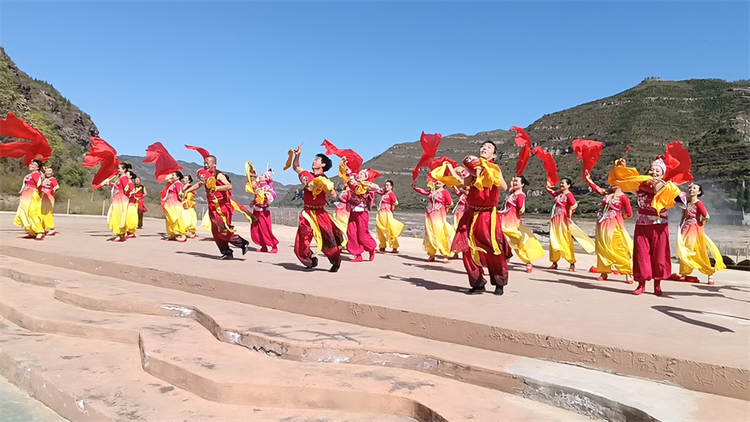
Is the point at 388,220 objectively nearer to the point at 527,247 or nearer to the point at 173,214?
the point at 527,247

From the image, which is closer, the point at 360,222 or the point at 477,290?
the point at 477,290

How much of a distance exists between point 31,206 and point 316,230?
25.5 ft

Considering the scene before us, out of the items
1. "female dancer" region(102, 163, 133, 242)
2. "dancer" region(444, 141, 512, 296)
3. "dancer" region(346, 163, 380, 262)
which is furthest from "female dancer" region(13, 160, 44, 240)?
"dancer" region(444, 141, 512, 296)

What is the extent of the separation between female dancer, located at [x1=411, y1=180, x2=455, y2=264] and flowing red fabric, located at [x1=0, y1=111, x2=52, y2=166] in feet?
26.9

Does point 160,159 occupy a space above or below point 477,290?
above

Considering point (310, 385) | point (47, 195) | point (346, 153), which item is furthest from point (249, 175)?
point (310, 385)

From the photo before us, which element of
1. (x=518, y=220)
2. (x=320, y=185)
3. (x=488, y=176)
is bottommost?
(x=518, y=220)

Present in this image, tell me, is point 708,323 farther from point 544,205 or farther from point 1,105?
point 544,205

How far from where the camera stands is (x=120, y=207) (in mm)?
12180

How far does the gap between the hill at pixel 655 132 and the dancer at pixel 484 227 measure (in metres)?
36.0

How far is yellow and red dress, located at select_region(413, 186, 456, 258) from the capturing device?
407 inches

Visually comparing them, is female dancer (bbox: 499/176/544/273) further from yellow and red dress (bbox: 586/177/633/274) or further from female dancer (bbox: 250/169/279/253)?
female dancer (bbox: 250/169/279/253)

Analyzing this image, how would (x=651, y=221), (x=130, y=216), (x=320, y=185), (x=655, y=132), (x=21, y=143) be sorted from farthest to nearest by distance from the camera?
(x=655, y=132) → (x=130, y=216) → (x=21, y=143) → (x=320, y=185) → (x=651, y=221)

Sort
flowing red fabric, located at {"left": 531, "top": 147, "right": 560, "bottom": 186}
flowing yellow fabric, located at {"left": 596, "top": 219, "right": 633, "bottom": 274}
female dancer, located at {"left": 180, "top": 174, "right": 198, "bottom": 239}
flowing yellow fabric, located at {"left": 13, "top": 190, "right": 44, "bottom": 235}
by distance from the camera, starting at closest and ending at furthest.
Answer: flowing yellow fabric, located at {"left": 596, "top": 219, "right": 633, "bottom": 274}
flowing red fabric, located at {"left": 531, "top": 147, "right": 560, "bottom": 186}
flowing yellow fabric, located at {"left": 13, "top": 190, "right": 44, "bottom": 235}
female dancer, located at {"left": 180, "top": 174, "right": 198, "bottom": 239}
